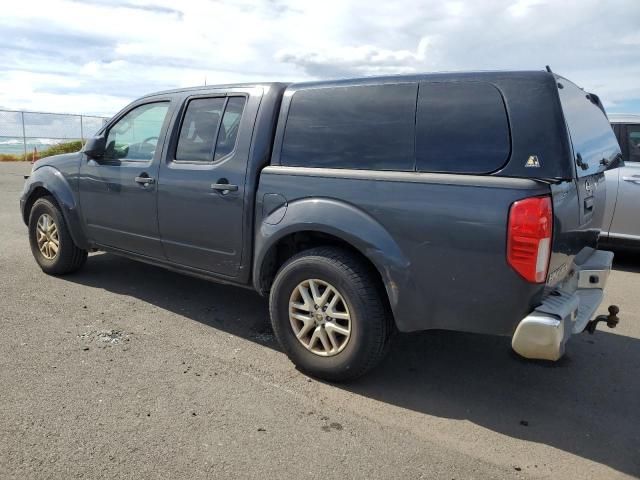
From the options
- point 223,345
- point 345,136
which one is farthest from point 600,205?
point 223,345

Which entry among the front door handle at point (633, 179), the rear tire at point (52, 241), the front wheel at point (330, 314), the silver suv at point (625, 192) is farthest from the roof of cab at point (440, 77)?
the front door handle at point (633, 179)

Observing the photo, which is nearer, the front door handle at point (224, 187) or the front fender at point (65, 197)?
the front door handle at point (224, 187)

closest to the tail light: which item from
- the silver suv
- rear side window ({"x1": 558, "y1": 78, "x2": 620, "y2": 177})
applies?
rear side window ({"x1": 558, "y1": 78, "x2": 620, "y2": 177})

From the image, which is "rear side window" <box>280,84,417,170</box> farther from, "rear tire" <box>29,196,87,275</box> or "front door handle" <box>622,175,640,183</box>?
"front door handle" <box>622,175,640,183</box>

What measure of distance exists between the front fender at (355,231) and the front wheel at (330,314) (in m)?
0.14

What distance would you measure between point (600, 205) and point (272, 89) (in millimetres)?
2497

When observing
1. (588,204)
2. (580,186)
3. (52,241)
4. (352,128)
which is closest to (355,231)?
(352,128)

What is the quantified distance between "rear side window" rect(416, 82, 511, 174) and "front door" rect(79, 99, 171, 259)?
2312 mm

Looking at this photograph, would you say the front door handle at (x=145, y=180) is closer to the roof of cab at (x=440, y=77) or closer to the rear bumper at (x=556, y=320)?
the roof of cab at (x=440, y=77)

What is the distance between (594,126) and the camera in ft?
11.7

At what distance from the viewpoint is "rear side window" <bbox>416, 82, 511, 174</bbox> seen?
9.35 ft

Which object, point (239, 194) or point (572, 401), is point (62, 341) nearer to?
point (239, 194)

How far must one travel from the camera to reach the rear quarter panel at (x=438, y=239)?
277cm

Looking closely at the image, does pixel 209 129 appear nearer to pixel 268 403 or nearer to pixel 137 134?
pixel 137 134
